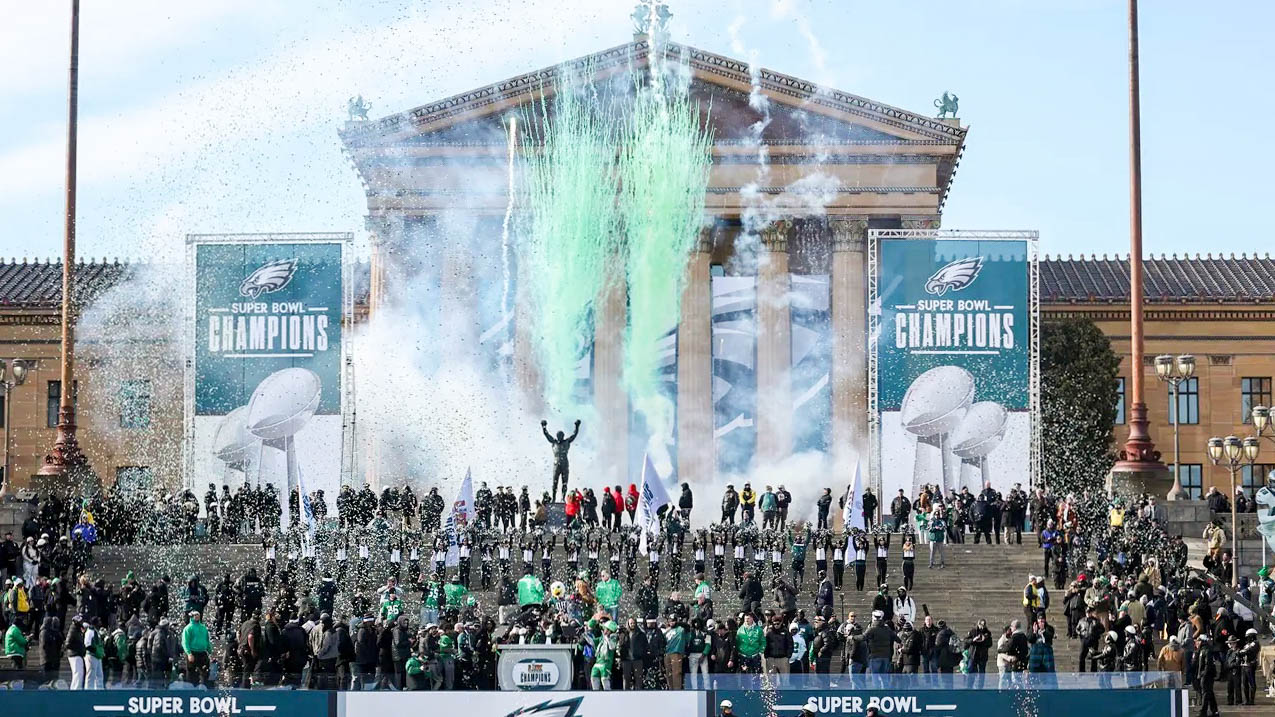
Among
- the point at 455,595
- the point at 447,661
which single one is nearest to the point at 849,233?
the point at 455,595

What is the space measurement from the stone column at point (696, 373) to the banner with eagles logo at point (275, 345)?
12.6 m

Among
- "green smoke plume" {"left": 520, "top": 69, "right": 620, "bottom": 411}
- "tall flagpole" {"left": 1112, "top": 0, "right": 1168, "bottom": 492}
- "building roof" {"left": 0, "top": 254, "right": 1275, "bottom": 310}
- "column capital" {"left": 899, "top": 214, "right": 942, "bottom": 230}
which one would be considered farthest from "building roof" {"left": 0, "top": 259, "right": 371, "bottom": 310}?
"tall flagpole" {"left": 1112, "top": 0, "right": 1168, "bottom": 492}

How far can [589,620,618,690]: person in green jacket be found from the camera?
84.0ft

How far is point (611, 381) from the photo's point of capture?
59.4 metres

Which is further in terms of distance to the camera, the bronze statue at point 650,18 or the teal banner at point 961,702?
the bronze statue at point 650,18

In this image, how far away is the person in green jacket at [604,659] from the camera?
25.6 metres

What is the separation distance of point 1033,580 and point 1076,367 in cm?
3160

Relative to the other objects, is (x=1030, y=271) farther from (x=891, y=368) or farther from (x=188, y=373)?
(x=188, y=373)

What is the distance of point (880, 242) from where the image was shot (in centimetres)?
4875

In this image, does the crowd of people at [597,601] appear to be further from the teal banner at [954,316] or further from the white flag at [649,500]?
the teal banner at [954,316]

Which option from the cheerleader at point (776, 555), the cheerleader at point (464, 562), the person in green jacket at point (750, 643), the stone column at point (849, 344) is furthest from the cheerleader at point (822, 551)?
the stone column at point (849, 344)

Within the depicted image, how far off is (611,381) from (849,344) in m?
6.88

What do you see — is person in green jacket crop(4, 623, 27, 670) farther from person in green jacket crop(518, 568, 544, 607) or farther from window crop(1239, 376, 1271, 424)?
window crop(1239, 376, 1271, 424)

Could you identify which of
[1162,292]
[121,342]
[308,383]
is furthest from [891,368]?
[121,342]
